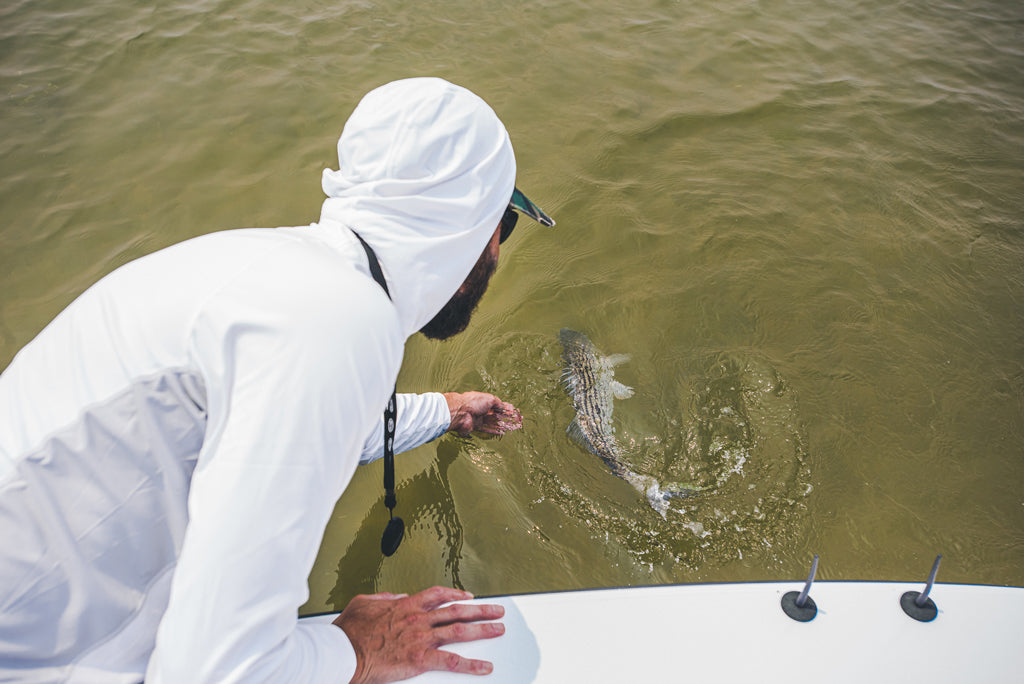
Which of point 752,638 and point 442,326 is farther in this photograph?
point 442,326

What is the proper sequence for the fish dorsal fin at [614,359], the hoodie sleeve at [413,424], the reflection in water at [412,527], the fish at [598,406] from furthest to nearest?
the fish dorsal fin at [614,359], the fish at [598,406], the reflection in water at [412,527], the hoodie sleeve at [413,424]

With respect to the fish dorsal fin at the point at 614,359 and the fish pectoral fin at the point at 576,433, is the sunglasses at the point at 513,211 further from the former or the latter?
the fish dorsal fin at the point at 614,359

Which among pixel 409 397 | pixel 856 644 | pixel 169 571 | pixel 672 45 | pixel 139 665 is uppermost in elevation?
pixel 672 45

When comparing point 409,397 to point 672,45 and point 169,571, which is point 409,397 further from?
point 672,45

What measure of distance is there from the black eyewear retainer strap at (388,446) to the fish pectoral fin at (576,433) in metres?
1.11

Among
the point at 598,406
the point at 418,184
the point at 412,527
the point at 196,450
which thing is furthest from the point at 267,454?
the point at 598,406

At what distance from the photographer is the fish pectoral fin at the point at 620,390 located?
3.23 meters

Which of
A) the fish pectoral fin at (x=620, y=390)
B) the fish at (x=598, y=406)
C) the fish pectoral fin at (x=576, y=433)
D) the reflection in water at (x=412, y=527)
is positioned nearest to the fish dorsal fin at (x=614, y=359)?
the fish at (x=598, y=406)

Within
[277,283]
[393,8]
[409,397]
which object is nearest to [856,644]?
[409,397]

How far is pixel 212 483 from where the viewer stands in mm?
1051

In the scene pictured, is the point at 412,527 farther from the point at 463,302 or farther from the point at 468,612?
the point at 463,302

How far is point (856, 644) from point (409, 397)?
1700 mm

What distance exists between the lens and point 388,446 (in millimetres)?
1932

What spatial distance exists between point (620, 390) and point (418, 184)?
2122 mm
